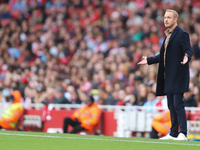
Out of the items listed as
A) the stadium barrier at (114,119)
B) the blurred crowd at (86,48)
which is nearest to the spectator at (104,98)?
the blurred crowd at (86,48)

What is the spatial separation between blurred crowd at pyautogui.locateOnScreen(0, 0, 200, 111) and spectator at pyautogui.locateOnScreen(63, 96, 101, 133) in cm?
81

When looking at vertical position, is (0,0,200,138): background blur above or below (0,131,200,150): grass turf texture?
above

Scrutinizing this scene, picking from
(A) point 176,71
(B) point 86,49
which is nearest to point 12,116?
(B) point 86,49

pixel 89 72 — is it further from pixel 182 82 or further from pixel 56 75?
pixel 182 82

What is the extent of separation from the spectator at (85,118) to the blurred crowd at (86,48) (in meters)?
0.81

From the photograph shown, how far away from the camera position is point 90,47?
54.9 feet

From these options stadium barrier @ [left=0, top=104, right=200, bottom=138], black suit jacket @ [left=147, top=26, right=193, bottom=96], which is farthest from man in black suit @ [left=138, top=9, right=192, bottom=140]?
stadium barrier @ [left=0, top=104, right=200, bottom=138]

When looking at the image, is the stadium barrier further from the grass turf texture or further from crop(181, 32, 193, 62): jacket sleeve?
the grass turf texture

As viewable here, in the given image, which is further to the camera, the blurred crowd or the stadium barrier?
the blurred crowd

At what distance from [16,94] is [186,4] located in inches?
267

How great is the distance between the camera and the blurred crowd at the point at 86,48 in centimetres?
1248

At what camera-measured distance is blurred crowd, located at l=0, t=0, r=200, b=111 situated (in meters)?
12.5

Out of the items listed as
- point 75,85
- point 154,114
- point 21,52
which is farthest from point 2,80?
point 154,114

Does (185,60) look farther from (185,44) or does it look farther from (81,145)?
(81,145)
